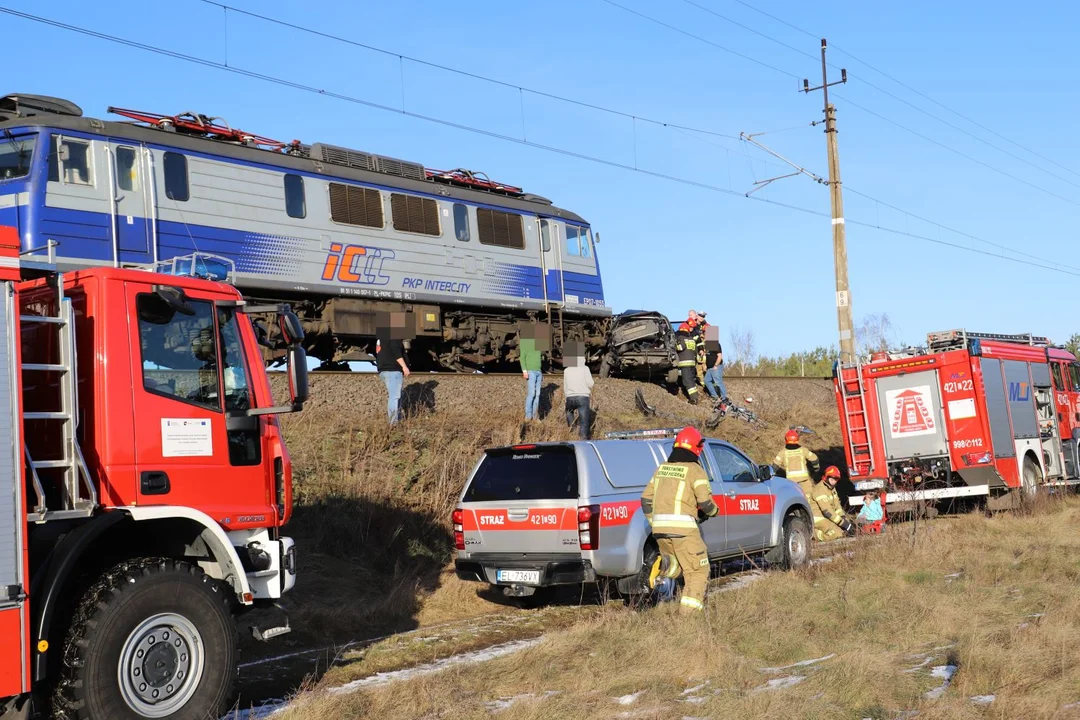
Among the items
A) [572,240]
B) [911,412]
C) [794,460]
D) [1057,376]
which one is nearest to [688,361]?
[572,240]

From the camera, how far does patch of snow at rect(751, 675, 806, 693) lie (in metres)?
6.45

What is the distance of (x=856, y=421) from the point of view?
17.6 metres

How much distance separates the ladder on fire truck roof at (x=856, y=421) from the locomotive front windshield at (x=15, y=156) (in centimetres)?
1250

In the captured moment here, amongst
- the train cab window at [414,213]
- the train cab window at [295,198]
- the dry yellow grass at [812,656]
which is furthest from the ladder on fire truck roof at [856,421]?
the train cab window at [295,198]

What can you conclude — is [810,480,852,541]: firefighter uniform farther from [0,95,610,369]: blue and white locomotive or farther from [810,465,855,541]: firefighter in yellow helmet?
[0,95,610,369]: blue and white locomotive

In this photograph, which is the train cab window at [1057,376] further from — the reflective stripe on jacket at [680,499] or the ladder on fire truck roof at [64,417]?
the ladder on fire truck roof at [64,417]

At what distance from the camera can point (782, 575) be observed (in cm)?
1095

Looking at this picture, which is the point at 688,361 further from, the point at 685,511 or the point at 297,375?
the point at 297,375

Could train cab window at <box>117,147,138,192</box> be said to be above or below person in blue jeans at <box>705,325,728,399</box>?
above

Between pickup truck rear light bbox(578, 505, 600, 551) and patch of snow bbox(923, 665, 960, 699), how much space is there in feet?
11.3

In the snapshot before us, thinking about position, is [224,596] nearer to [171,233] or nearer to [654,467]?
[654,467]

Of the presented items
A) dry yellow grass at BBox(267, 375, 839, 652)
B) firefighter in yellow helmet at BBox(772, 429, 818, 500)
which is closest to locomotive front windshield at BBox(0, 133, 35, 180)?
dry yellow grass at BBox(267, 375, 839, 652)

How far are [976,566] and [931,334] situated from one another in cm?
711

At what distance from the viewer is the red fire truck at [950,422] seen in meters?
16.5
